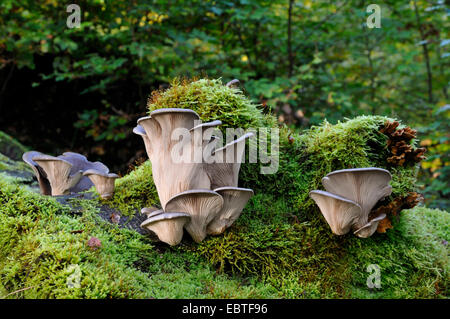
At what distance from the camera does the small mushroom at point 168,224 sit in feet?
6.21

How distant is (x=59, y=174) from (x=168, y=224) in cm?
145

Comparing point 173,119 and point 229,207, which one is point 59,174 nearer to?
point 173,119

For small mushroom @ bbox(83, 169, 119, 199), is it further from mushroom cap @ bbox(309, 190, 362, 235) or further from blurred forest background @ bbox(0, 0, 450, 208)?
blurred forest background @ bbox(0, 0, 450, 208)

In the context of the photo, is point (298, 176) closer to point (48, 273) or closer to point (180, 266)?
point (180, 266)

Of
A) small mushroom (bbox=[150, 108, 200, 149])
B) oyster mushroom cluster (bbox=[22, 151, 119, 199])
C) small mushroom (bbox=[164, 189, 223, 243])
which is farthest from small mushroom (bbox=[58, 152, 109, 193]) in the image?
small mushroom (bbox=[164, 189, 223, 243])

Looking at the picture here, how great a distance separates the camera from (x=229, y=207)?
2117 millimetres

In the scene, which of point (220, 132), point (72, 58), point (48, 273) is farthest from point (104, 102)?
point (48, 273)

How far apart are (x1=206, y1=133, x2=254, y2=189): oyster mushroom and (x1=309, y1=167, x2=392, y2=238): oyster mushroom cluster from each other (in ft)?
1.82

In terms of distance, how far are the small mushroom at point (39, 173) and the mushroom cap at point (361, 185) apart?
101 inches

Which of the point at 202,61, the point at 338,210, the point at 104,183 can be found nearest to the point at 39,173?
the point at 104,183

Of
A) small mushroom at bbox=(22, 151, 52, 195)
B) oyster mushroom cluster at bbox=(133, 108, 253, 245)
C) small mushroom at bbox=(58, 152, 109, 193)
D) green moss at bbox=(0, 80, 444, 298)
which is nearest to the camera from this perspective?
green moss at bbox=(0, 80, 444, 298)

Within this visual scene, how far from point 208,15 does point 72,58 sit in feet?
11.0

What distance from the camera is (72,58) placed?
7.18 metres

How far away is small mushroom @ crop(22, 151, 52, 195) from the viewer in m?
2.81
